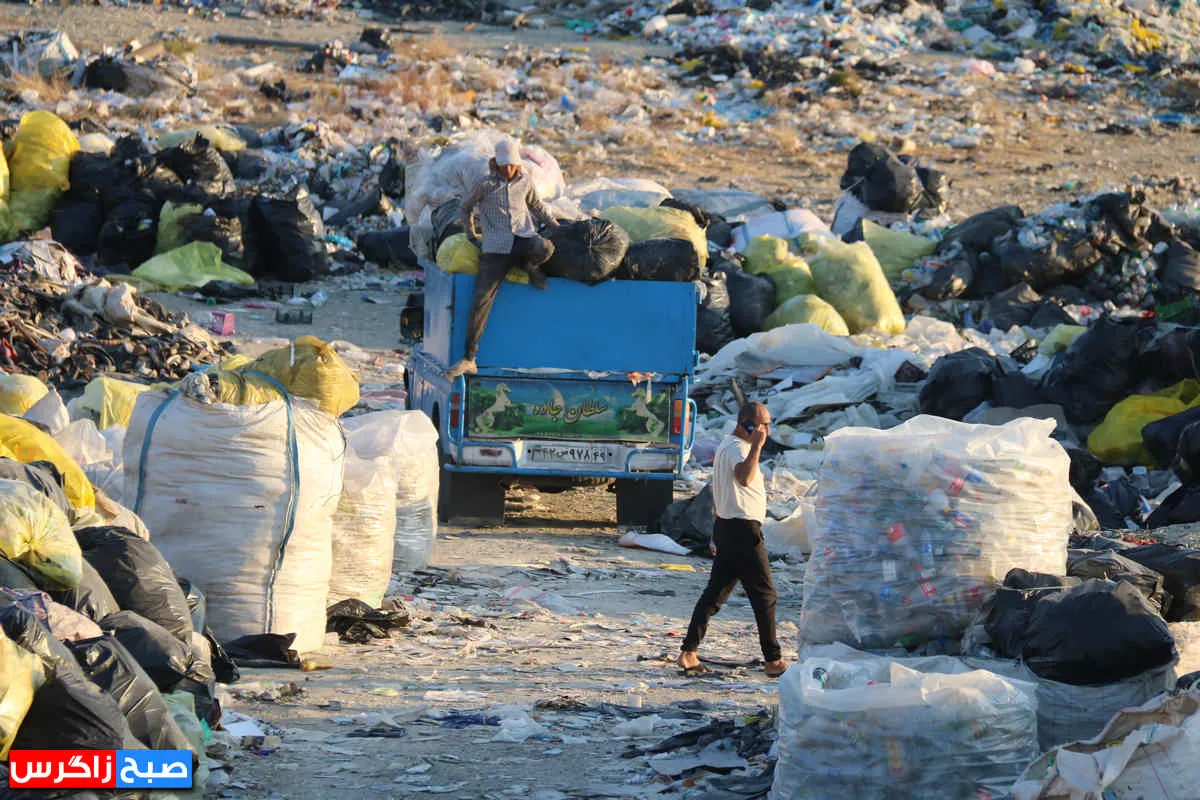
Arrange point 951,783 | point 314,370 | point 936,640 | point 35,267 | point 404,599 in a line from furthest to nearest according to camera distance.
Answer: point 35,267, point 404,599, point 314,370, point 936,640, point 951,783

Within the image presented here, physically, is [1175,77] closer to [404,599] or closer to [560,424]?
[560,424]

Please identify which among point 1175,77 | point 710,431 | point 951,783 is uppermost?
point 1175,77

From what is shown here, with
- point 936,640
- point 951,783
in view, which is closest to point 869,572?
point 936,640

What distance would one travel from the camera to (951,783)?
4.53 m

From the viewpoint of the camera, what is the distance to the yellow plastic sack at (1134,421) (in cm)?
1144

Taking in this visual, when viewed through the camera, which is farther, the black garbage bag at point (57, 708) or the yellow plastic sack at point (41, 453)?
the yellow plastic sack at point (41, 453)

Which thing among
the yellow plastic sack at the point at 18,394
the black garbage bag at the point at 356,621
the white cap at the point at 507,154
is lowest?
the black garbage bag at the point at 356,621

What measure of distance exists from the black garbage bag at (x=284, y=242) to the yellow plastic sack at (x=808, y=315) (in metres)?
6.06

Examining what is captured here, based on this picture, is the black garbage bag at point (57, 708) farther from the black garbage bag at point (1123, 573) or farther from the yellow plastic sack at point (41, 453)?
the black garbage bag at point (1123, 573)

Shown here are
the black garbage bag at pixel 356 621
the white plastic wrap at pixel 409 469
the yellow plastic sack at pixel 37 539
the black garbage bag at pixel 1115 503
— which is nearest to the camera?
the yellow plastic sack at pixel 37 539

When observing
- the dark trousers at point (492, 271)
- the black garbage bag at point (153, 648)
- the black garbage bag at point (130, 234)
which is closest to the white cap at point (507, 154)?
the dark trousers at point (492, 271)

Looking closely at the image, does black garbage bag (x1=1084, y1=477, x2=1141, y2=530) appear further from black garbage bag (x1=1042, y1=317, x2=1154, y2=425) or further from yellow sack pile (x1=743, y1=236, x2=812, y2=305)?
yellow sack pile (x1=743, y1=236, x2=812, y2=305)

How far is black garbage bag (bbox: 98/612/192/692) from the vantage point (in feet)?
16.8

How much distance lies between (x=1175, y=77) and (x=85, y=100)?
1909cm
